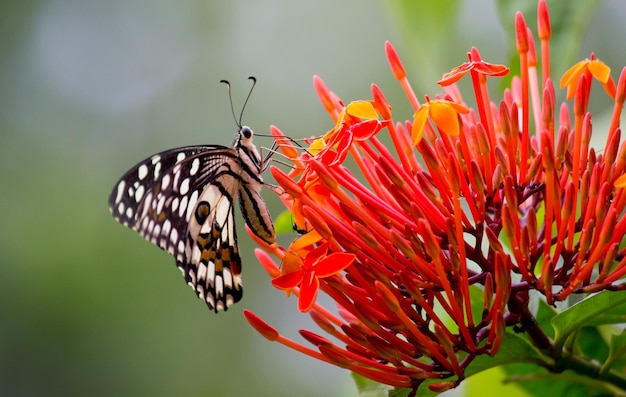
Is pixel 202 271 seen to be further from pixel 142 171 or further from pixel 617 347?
pixel 617 347

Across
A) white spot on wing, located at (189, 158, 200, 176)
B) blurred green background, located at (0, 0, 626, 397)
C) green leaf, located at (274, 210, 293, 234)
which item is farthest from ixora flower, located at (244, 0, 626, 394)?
blurred green background, located at (0, 0, 626, 397)

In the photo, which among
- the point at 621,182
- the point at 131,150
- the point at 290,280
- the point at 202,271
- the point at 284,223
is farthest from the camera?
the point at 131,150

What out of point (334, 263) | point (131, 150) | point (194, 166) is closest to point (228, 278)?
point (194, 166)

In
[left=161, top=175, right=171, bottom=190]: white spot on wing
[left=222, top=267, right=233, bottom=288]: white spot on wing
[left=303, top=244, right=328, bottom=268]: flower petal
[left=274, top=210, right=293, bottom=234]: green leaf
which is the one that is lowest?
[left=303, top=244, right=328, bottom=268]: flower petal

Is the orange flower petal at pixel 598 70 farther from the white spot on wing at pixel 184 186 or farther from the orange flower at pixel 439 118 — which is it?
the white spot on wing at pixel 184 186

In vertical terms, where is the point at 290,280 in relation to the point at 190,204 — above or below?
below

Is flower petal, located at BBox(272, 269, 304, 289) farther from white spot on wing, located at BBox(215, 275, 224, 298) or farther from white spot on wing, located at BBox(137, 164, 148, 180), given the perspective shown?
white spot on wing, located at BBox(137, 164, 148, 180)

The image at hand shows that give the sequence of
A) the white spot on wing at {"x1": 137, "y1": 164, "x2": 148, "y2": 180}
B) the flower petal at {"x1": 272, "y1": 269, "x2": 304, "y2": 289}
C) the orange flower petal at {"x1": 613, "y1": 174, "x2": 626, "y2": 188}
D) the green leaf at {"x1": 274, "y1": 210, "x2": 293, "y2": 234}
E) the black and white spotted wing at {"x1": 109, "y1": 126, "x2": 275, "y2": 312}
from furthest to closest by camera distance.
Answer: the white spot on wing at {"x1": 137, "y1": 164, "x2": 148, "y2": 180} < the black and white spotted wing at {"x1": 109, "y1": 126, "x2": 275, "y2": 312} < the green leaf at {"x1": 274, "y1": 210, "x2": 293, "y2": 234} < the flower petal at {"x1": 272, "y1": 269, "x2": 304, "y2": 289} < the orange flower petal at {"x1": 613, "y1": 174, "x2": 626, "y2": 188}

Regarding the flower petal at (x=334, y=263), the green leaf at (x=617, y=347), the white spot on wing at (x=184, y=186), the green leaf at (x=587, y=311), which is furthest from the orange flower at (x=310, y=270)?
the white spot on wing at (x=184, y=186)
